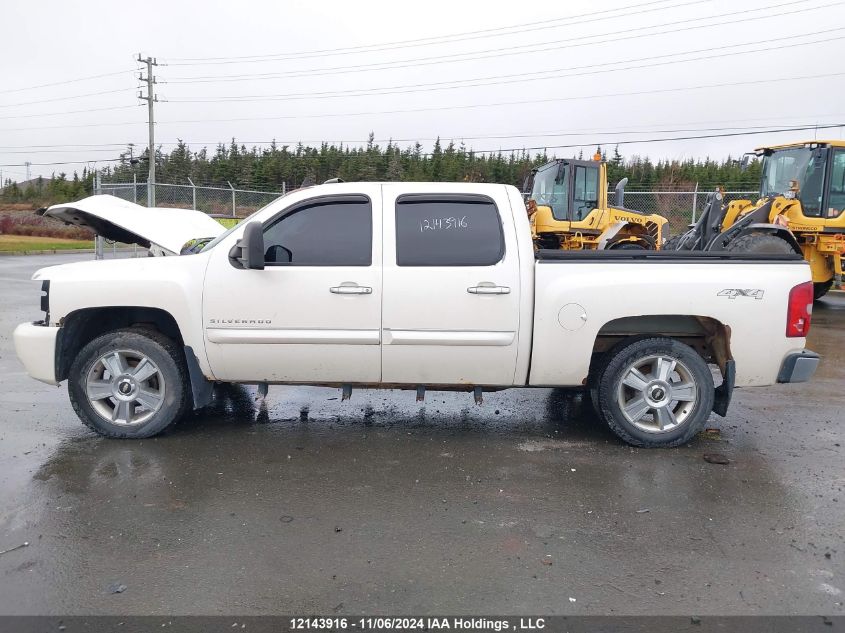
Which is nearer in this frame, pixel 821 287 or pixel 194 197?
pixel 821 287

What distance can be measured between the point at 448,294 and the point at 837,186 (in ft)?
39.4

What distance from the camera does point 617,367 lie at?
5.00m

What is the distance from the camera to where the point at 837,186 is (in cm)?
1329

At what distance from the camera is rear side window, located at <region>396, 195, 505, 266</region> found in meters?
4.90

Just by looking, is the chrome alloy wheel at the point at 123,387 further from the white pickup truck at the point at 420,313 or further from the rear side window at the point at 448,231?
the rear side window at the point at 448,231

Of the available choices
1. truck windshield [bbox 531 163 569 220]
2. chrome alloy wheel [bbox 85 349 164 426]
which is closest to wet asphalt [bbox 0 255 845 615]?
chrome alloy wheel [bbox 85 349 164 426]

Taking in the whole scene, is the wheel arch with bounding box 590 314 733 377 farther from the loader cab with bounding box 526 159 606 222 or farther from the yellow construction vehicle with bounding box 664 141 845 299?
the loader cab with bounding box 526 159 606 222

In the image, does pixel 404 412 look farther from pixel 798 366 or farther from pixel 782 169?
pixel 782 169

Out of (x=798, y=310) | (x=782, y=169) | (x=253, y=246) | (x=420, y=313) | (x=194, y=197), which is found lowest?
(x=420, y=313)

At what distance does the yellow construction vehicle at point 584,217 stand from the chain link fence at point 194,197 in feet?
23.5

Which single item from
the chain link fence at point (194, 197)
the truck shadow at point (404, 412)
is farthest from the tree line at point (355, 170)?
the truck shadow at point (404, 412)

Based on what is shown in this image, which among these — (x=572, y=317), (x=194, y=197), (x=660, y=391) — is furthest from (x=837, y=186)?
(x=194, y=197)

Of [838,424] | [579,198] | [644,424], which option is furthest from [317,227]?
[579,198]

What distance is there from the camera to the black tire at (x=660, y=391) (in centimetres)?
496
